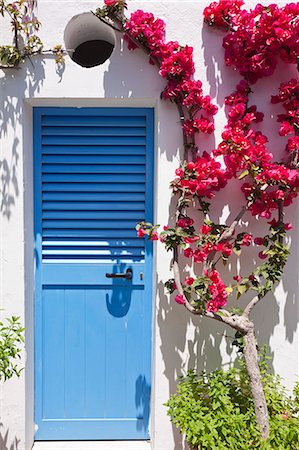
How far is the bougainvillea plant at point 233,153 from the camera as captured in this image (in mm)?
2635

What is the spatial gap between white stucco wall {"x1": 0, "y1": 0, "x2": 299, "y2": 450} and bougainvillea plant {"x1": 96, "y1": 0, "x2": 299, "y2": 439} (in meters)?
0.10

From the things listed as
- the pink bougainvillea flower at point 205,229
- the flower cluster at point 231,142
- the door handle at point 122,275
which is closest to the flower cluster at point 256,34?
the flower cluster at point 231,142

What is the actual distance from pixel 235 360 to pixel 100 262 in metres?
1.19

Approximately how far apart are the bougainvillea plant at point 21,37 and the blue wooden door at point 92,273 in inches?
15.9

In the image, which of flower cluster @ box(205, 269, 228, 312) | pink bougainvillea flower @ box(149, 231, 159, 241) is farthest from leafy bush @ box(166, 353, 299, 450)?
pink bougainvillea flower @ box(149, 231, 159, 241)

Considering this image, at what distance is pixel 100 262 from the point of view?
125 inches

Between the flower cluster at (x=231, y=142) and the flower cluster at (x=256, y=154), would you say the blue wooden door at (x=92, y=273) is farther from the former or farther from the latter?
the flower cluster at (x=256, y=154)

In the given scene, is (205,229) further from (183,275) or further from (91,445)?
(91,445)

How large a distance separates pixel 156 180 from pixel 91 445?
6.62 feet

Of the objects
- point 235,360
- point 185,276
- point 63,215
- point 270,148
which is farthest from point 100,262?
point 270,148

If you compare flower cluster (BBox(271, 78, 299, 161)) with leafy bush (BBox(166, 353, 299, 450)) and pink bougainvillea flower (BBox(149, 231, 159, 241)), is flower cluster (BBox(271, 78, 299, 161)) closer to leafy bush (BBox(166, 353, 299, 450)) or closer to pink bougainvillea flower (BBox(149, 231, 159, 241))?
pink bougainvillea flower (BBox(149, 231, 159, 241))

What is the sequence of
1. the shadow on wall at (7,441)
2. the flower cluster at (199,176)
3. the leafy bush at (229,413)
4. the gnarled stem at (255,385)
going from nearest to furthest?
1. the leafy bush at (229,413)
2. the gnarled stem at (255,385)
3. the flower cluster at (199,176)
4. the shadow on wall at (7,441)

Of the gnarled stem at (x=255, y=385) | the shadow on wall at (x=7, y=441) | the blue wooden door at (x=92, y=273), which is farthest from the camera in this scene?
the blue wooden door at (x=92, y=273)

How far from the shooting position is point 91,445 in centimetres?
319
